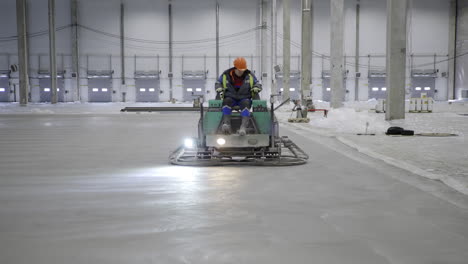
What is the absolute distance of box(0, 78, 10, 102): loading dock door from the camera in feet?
158

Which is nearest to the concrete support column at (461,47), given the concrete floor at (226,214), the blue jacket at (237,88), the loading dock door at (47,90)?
the loading dock door at (47,90)

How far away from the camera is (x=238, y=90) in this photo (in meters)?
8.80

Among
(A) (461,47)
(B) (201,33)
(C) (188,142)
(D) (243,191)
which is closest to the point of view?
(D) (243,191)

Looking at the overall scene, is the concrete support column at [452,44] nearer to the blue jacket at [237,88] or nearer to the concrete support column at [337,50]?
the concrete support column at [337,50]

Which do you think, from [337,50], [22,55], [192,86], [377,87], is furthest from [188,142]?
[377,87]

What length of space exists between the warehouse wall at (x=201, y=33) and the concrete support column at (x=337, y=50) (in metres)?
21.1

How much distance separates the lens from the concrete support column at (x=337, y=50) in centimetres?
2592

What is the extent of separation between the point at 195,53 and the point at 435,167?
42.0 metres

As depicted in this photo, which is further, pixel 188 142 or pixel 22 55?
pixel 22 55

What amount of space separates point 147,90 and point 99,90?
4543 millimetres

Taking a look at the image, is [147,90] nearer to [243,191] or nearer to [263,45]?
[263,45]

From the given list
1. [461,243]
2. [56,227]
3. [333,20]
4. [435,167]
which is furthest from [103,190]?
[333,20]

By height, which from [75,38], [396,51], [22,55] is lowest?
[396,51]

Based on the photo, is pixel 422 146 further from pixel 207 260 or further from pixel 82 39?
pixel 82 39
